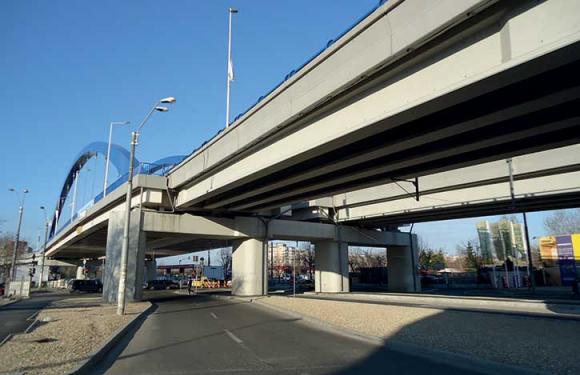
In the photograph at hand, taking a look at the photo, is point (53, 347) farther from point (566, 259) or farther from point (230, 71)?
point (566, 259)

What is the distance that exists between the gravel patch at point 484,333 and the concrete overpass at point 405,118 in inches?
240

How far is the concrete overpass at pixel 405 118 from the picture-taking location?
9.80 m

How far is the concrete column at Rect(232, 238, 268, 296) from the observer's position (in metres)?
36.2

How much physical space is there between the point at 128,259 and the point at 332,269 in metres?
20.0

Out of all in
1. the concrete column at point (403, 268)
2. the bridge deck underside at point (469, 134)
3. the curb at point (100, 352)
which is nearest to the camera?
the curb at point (100, 352)

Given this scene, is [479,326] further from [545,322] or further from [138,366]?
[138,366]

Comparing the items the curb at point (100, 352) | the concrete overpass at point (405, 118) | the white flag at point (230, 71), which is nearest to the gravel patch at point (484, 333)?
the concrete overpass at point (405, 118)

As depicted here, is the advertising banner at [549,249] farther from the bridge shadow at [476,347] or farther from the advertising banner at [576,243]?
the bridge shadow at [476,347]

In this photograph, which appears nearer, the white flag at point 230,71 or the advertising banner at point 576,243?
the white flag at point 230,71

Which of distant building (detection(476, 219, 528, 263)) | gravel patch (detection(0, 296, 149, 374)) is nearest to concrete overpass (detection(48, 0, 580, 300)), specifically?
gravel patch (detection(0, 296, 149, 374))

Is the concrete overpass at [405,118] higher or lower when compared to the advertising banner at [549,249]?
higher

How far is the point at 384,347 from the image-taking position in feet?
37.3

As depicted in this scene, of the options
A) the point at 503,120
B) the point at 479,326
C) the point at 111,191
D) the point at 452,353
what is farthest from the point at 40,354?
the point at 111,191

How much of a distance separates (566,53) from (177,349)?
1109 cm
